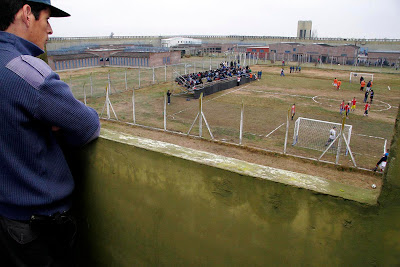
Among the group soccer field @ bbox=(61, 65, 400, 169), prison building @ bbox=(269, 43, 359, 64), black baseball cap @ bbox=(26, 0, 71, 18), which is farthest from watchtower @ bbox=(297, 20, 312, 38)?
black baseball cap @ bbox=(26, 0, 71, 18)

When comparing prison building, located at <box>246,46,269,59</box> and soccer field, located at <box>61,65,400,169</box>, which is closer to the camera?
soccer field, located at <box>61,65,400,169</box>

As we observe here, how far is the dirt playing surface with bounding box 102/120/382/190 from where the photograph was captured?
11211 millimetres

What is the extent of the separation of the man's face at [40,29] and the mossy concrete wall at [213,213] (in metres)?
0.71

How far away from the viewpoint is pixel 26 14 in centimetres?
158

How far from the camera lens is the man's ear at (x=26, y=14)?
156 centimetres

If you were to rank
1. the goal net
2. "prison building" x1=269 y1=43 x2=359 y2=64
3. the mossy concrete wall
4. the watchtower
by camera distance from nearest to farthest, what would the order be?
1. the mossy concrete wall
2. the goal net
3. "prison building" x1=269 y1=43 x2=359 y2=64
4. the watchtower

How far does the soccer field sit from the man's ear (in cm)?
1285

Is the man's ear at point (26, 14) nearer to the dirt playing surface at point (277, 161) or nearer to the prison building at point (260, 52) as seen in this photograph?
the dirt playing surface at point (277, 161)

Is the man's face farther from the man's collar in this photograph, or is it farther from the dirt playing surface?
the dirt playing surface

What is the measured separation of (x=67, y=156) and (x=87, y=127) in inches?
20.1

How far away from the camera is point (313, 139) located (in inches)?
578

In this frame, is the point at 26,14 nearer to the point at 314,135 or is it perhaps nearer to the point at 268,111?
the point at 314,135

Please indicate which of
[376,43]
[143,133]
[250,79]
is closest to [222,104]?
[143,133]

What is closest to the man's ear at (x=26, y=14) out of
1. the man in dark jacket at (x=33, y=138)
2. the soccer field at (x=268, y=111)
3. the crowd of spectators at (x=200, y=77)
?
the man in dark jacket at (x=33, y=138)
